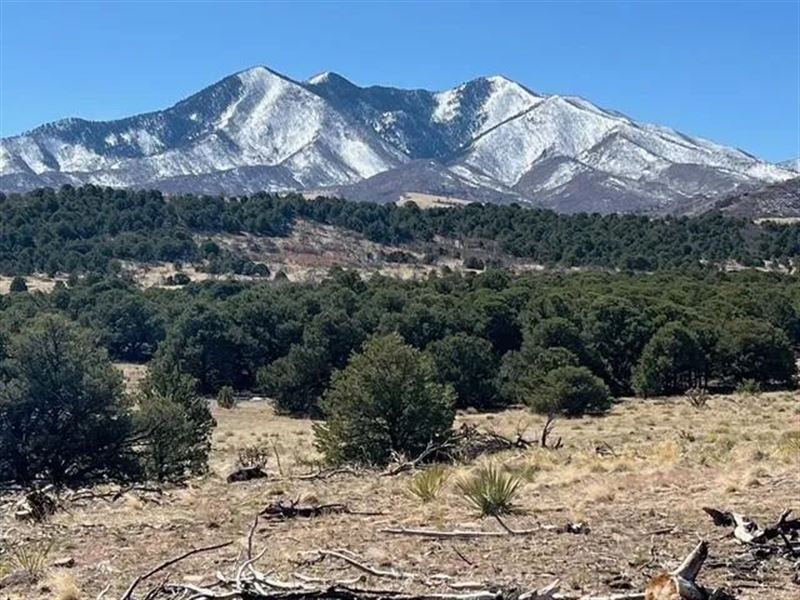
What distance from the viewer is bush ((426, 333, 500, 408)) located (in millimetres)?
45531

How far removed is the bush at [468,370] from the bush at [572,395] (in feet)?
17.0

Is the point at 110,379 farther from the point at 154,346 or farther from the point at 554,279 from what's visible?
the point at 554,279

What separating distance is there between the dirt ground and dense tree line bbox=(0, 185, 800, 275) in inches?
3013

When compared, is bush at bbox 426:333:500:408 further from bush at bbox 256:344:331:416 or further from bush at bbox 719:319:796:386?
bush at bbox 719:319:796:386

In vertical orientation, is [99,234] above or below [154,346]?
above

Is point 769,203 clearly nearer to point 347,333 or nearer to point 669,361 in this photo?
point 669,361

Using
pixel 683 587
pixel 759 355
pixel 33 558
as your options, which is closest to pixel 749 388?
pixel 759 355

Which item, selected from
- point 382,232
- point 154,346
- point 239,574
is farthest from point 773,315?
point 382,232

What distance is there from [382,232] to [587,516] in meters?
106

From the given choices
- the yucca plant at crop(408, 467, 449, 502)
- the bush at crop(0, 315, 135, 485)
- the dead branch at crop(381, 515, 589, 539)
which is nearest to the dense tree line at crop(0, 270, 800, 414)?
the bush at crop(0, 315, 135, 485)

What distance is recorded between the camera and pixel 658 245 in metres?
103

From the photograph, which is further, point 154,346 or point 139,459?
point 154,346

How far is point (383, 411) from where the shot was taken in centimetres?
2070

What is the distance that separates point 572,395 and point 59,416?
22.8 metres
